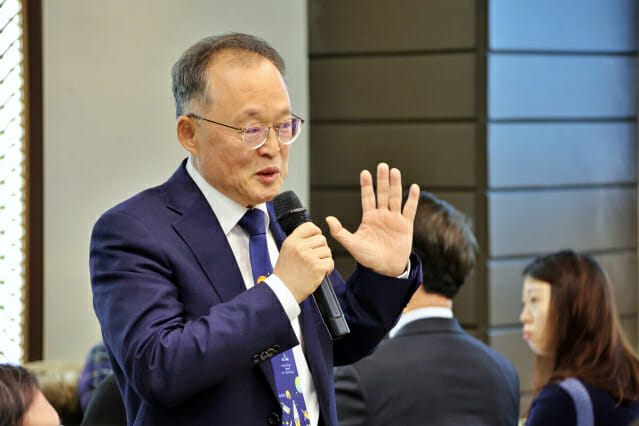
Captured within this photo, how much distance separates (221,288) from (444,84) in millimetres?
3188

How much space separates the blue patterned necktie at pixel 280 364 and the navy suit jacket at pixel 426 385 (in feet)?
1.41

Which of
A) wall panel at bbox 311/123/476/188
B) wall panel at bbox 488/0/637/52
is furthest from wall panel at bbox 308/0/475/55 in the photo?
wall panel at bbox 311/123/476/188

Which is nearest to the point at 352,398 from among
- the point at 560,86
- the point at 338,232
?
the point at 338,232

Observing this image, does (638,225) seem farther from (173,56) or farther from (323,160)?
(173,56)

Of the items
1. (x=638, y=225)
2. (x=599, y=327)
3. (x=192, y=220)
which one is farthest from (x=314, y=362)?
(x=638, y=225)

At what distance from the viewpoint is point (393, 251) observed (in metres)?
1.40

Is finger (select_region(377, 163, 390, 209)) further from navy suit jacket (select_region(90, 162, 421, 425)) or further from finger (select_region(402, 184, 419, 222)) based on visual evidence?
navy suit jacket (select_region(90, 162, 421, 425))

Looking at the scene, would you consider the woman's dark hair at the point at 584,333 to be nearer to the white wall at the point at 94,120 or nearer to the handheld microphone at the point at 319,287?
the handheld microphone at the point at 319,287

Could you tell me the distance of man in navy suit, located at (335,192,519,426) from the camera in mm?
1678

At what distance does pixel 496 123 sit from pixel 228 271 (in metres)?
3.20

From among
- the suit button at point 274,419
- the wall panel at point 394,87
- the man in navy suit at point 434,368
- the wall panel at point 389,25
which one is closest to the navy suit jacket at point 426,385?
the man in navy suit at point 434,368

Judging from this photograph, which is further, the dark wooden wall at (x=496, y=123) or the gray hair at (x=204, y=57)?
the dark wooden wall at (x=496, y=123)

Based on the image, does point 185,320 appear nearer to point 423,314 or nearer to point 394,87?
point 423,314

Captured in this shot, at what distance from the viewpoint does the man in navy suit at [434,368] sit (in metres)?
1.68
